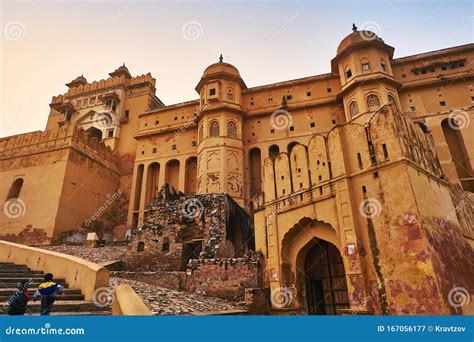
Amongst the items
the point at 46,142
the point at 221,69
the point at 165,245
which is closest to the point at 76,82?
the point at 46,142

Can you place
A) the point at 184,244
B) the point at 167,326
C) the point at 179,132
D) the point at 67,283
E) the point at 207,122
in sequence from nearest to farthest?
the point at 167,326
the point at 67,283
the point at 184,244
the point at 207,122
the point at 179,132

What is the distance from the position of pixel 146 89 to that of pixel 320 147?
28.5 metres

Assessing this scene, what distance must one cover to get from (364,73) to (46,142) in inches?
1001

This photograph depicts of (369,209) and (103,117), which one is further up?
(103,117)

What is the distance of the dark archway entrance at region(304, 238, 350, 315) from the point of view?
9102mm

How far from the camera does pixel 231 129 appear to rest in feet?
82.3

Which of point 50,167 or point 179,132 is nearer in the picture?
point 50,167

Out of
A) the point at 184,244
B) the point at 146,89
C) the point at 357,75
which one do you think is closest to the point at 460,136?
the point at 357,75

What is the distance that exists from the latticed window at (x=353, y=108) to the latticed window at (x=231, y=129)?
9063mm

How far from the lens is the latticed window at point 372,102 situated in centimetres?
2137

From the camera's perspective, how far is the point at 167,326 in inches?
171

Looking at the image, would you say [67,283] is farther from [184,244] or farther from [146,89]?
[146,89]

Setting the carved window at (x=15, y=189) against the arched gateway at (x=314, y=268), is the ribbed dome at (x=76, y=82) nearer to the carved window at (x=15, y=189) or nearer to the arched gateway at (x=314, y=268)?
the carved window at (x=15, y=189)

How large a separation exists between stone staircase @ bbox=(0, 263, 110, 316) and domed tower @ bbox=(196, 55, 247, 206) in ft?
50.3
